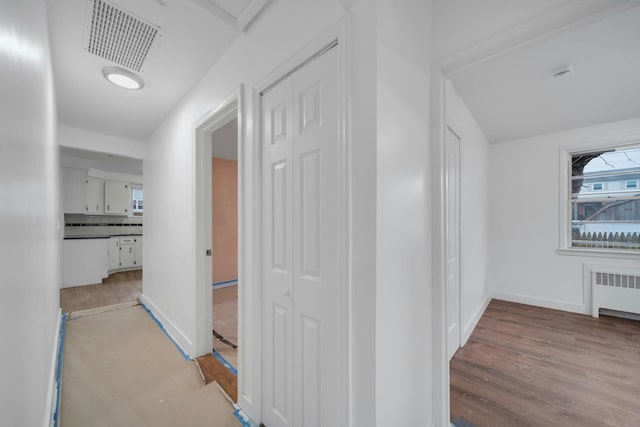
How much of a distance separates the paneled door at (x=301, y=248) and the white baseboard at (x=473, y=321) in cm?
195

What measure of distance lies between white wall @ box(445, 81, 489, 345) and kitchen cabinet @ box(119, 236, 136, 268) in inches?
285

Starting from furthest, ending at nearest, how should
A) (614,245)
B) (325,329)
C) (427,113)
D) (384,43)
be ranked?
(614,245) < (427,113) < (325,329) < (384,43)

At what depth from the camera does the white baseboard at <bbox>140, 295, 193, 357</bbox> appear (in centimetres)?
225

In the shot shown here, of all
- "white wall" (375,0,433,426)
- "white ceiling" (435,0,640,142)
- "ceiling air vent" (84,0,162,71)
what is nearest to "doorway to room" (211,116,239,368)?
"ceiling air vent" (84,0,162,71)

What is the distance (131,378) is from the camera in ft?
6.15

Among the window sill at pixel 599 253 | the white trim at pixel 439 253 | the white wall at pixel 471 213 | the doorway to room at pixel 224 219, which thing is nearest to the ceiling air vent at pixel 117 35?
the white trim at pixel 439 253

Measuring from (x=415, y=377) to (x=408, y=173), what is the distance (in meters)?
1.04

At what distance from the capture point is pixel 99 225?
5.78 meters

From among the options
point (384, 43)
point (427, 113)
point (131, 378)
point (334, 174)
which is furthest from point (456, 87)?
point (131, 378)

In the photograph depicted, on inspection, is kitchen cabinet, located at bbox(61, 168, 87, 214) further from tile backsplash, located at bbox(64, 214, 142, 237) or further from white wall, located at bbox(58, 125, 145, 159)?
white wall, located at bbox(58, 125, 145, 159)

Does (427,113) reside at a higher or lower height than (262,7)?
lower

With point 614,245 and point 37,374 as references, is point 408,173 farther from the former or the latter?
point 614,245

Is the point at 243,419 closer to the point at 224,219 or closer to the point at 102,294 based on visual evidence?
the point at 224,219

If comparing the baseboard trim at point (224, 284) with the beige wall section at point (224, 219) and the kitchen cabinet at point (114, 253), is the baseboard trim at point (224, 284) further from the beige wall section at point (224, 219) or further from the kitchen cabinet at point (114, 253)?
the kitchen cabinet at point (114, 253)
